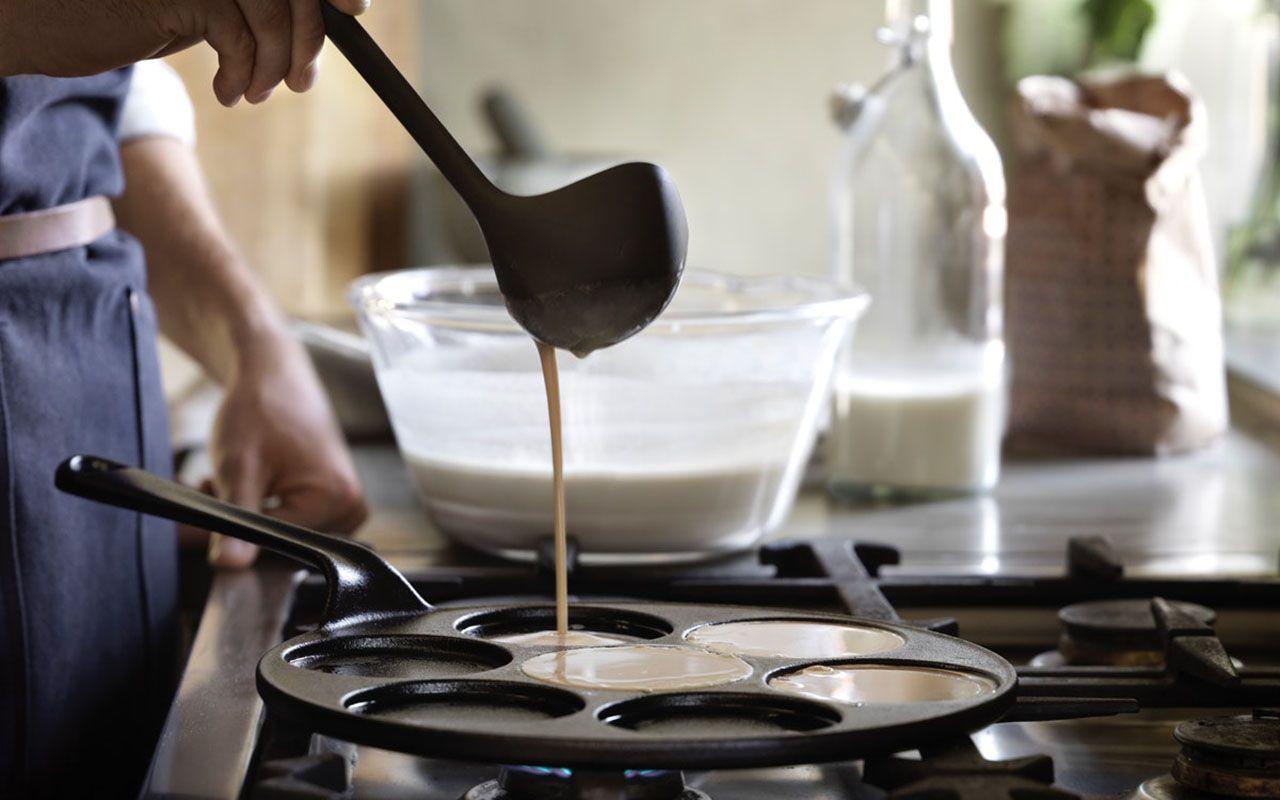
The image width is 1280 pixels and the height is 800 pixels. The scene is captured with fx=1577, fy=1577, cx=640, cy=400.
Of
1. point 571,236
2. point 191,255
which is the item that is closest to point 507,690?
point 571,236

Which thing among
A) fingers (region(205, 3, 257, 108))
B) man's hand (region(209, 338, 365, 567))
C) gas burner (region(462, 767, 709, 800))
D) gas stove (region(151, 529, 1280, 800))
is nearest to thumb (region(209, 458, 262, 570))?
man's hand (region(209, 338, 365, 567))

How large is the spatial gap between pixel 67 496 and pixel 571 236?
347 millimetres

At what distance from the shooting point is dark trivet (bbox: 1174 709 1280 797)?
1.90ft

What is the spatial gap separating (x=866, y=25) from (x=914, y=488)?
8.21 feet

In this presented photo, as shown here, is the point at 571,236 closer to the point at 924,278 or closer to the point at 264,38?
the point at 264,38

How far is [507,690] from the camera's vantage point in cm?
59

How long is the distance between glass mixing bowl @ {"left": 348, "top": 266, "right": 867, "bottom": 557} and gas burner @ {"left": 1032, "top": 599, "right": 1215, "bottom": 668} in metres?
0.22

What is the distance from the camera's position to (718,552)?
100 cm

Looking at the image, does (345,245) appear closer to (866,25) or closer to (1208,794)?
(866,25)

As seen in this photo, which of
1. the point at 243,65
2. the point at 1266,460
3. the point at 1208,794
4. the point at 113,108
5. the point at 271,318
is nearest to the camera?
the point at 1208,794

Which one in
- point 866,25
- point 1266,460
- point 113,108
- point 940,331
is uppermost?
point 866,25

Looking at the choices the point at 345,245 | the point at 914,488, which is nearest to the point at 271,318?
the point at 914,488

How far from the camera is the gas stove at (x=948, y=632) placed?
0.56 m

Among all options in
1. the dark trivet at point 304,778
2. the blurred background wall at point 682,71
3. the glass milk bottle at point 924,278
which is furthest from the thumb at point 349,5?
the blurred background wall at point 682,71
